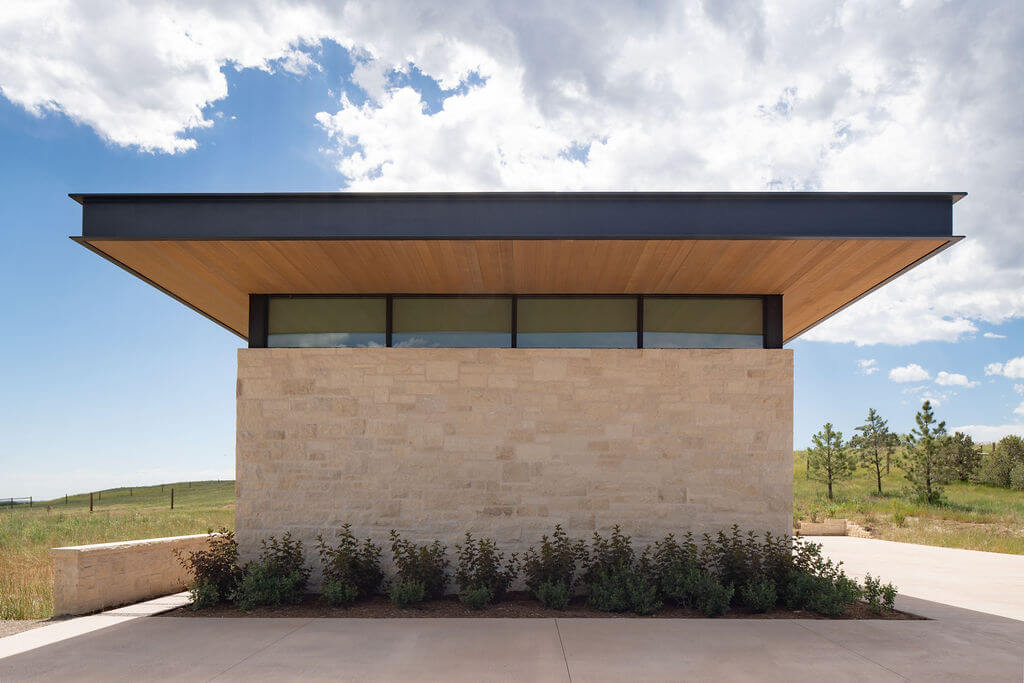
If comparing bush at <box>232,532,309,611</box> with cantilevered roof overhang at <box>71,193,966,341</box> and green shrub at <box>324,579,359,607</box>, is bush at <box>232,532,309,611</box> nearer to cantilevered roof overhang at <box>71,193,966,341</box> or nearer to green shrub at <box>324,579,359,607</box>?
green shrub at <box>324,579,359,607</box>

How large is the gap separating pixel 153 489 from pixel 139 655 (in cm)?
5106

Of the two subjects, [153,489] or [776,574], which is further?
[153,489]

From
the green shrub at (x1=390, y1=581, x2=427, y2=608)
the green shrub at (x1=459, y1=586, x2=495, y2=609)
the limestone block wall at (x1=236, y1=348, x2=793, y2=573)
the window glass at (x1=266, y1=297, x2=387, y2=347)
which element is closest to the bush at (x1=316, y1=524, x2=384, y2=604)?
the limestone block wall at (x1=236, y1=348, x2=793, y2=573)

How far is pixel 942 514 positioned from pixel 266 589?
26.2 metres

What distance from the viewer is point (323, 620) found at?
21.9 feet

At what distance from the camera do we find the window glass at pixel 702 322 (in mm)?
8339

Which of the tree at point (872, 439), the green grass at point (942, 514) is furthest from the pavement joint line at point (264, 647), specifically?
the tree at point (872, 439)

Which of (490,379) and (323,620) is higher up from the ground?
(490,379)

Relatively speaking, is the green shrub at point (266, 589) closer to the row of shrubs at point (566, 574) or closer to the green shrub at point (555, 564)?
the row of shrubs at point (566, 574)

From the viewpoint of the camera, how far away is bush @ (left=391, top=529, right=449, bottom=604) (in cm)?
727

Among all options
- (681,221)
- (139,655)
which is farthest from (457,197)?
(139,655)

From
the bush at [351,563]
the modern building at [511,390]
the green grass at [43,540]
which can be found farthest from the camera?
the green grass at [43,540]

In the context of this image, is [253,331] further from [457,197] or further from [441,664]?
[441,664]

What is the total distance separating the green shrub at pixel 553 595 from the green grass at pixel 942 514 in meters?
13.7
